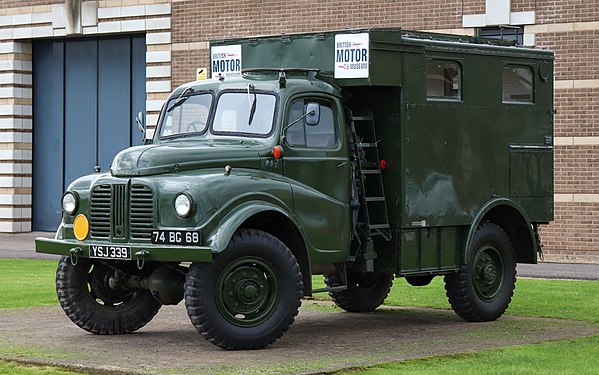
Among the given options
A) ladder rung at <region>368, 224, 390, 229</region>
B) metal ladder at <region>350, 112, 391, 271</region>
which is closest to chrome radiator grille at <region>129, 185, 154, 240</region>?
metal ladder at <region>350, 112, 391, 271</region>

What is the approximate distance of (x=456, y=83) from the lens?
593 inches

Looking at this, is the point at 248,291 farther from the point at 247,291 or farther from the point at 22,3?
→ the point at 22,3

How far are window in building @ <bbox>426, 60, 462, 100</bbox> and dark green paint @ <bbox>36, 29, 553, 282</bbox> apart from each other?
0.08 m

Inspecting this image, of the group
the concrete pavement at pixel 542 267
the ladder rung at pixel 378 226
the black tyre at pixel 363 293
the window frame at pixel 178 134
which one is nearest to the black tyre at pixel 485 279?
the black tyre at pixel 363 293

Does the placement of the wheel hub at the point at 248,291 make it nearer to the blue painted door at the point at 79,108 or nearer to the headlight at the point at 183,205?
the headlight at the point at 183,205

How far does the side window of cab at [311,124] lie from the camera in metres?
13.4

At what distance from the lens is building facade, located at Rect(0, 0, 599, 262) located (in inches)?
1028

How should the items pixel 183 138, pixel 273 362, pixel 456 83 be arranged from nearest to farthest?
pixel 273 362, pixel 183 138, pixel 456 83

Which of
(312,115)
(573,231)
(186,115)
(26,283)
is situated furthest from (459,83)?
(573,231)

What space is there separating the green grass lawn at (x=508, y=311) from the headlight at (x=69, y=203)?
205 centimetres

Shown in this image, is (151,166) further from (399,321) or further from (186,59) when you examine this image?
(186,59)

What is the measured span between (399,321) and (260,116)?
3.22 m

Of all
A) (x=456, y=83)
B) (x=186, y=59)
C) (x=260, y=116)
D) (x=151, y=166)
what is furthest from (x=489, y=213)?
(x=186, y=59)

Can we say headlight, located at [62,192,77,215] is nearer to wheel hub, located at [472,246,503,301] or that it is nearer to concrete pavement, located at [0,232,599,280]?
wheel hub, located at [472,246,503,301]
